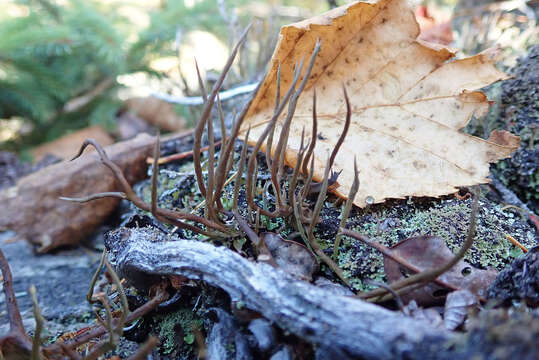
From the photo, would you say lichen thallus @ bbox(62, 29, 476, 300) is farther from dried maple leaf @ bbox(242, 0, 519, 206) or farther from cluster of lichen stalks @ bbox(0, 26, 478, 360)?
dried maple leaf @ bbox(242, 0, 519, 206)

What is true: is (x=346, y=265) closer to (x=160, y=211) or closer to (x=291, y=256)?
(x=291, y=256)

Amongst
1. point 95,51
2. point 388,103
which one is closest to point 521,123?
point 388,103

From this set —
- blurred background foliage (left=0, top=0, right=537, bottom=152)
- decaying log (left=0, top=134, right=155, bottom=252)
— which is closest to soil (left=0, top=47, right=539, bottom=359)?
decaying log (left=0, top=134, right=155, bottom=252)

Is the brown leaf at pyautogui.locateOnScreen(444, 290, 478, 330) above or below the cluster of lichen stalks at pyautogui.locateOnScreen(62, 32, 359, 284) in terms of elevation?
below

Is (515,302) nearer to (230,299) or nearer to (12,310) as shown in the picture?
(230,299)

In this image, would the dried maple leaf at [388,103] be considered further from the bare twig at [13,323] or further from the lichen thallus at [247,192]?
the bare twig at [13,323]

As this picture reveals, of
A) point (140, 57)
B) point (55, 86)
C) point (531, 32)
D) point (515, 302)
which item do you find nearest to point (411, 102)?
point (515, 302)
